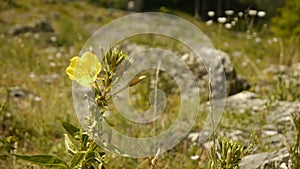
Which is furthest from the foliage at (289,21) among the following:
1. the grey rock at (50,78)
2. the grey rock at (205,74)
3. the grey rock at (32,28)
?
the grey rock at (32,28)

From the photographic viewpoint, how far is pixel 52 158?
3.38 ft

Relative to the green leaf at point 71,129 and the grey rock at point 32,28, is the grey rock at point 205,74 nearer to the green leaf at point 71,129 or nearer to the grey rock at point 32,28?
the green leaf at point 71,129

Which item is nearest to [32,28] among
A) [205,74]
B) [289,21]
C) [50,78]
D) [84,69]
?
[50,78]

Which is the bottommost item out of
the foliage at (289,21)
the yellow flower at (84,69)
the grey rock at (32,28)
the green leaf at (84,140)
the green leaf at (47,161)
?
the grey rock at (32,28)

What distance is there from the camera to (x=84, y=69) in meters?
0.97

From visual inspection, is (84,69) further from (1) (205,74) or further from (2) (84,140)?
(1) (205,74)

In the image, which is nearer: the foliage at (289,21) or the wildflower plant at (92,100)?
the wildflower plant at (92,100)

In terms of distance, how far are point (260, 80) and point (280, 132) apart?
1957 millimetres

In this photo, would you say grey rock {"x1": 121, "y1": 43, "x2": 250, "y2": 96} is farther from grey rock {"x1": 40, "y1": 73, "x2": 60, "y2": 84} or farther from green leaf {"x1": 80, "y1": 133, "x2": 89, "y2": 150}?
green leaf {"x1": 80, "y1": 133, "x2": 89, "y2": 150}

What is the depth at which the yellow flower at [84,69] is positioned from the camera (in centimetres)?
96

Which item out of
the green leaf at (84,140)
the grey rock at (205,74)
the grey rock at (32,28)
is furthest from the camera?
the grey rock at (32,28)

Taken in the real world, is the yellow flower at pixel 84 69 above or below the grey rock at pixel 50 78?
above

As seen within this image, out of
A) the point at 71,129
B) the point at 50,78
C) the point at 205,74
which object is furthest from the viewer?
the point at 50,78

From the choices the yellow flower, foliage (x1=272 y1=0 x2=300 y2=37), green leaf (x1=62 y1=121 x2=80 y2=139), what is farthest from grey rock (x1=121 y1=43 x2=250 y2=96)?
foliage (x1=272 y1=0 x2=300 y2=37)
